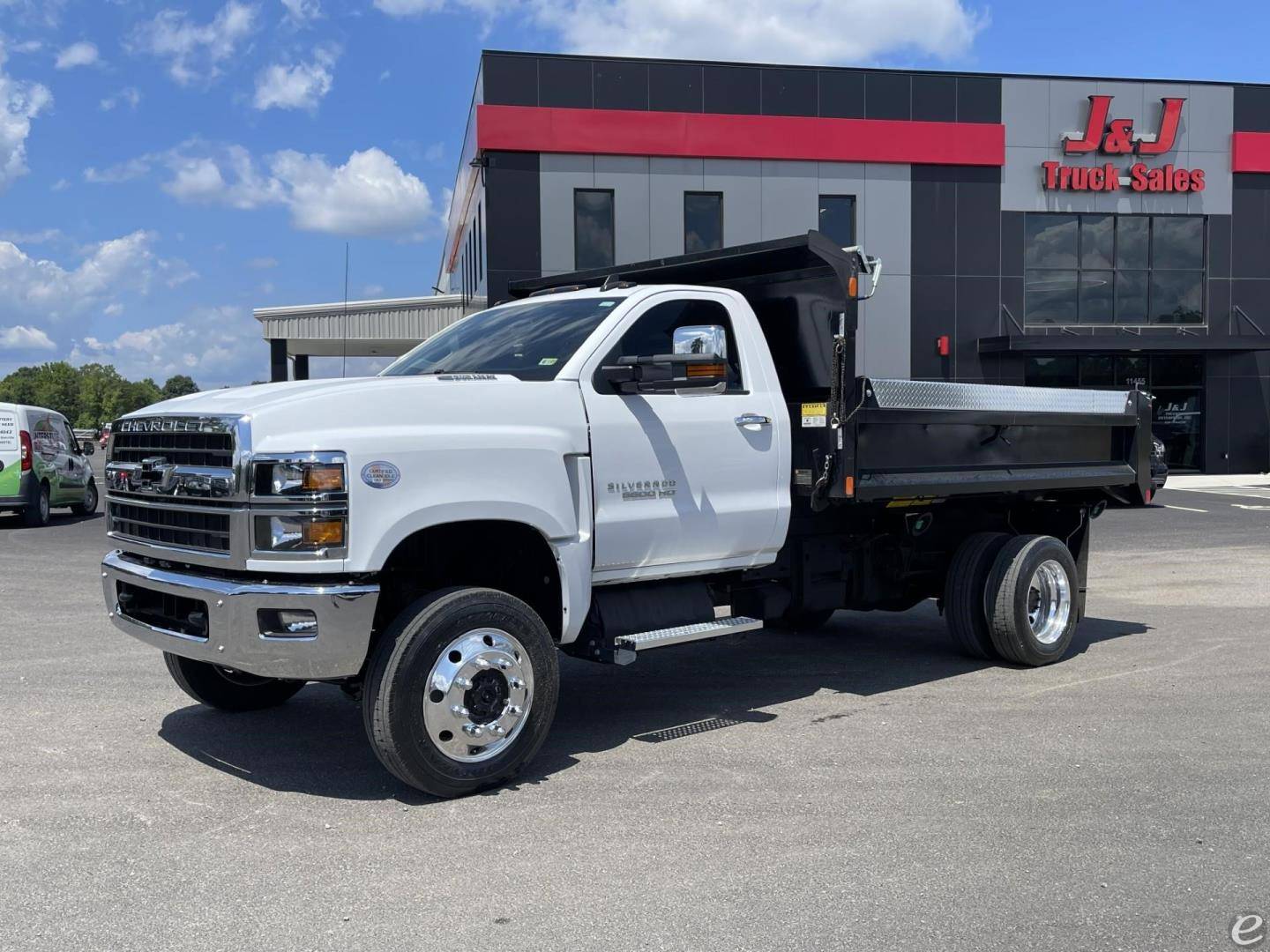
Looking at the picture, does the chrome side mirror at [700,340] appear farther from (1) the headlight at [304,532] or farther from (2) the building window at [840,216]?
(2) the building window at [840,216]

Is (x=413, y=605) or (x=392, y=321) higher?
(x=392, y=321)

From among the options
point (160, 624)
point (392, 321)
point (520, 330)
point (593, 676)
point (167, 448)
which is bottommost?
point (593, 676)

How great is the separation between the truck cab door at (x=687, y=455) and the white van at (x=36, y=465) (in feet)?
47.4

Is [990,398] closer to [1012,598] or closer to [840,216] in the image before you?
[1012,598]

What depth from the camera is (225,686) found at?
20.2 feet

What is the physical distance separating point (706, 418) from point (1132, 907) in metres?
3.00

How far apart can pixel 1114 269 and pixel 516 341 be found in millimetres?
25839

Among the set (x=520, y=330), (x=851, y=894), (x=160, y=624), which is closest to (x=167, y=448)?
(x=160, y=624)

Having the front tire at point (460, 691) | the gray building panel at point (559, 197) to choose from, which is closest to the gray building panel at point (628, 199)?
the gray building panel at point (559, 197)

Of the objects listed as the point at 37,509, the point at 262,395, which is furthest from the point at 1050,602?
the point at 37,509

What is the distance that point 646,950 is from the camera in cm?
350

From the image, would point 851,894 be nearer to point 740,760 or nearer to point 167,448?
point 740,760

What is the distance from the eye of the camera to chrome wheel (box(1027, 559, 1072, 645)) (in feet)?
25.1

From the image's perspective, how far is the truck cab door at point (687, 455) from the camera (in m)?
5.52
